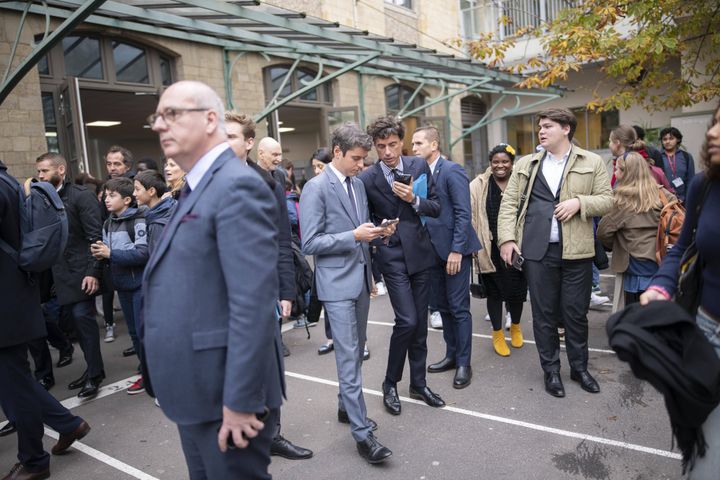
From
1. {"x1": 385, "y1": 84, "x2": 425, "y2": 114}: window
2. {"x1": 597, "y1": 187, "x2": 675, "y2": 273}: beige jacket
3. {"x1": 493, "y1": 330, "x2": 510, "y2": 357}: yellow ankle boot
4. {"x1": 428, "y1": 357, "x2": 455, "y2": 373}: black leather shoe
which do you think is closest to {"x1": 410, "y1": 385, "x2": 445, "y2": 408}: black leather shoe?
{"x1": 428, "y1": 357, "x2": 455, "y2": 373}: black leather shoe

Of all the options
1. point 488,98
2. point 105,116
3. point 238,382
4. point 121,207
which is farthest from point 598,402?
point 488,98

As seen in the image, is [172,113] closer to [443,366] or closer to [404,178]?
[404,178]

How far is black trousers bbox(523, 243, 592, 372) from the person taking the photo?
14.6 feet

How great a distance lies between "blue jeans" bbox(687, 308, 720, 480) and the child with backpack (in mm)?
4239

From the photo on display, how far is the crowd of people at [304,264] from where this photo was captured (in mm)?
1940

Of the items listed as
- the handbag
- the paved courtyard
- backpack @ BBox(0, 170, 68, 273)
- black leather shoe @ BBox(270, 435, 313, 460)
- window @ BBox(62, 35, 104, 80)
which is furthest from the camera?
window @ BBox(62, 35, 104, 80)

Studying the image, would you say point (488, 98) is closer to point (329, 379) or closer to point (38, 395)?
point (329, 379)

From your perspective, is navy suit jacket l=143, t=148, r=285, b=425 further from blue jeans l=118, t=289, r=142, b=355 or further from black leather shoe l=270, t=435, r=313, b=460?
blue jeans l=118, t=289, r=142, b=355

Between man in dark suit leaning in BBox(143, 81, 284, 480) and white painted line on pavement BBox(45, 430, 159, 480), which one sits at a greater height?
man in dark suit leaning in BBox(143, 81, 284, 480)

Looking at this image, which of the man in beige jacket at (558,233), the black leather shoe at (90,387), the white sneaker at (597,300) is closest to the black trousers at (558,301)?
the man in beige jacket at (558,233)

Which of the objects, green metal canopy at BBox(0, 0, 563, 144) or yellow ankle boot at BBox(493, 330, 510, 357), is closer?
yellow ankle boot at BBox(493, 330, 510, 357)

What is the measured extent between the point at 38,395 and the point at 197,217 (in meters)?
2.50

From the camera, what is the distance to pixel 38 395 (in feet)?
11.8

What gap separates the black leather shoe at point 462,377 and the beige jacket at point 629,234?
1.77 meters
